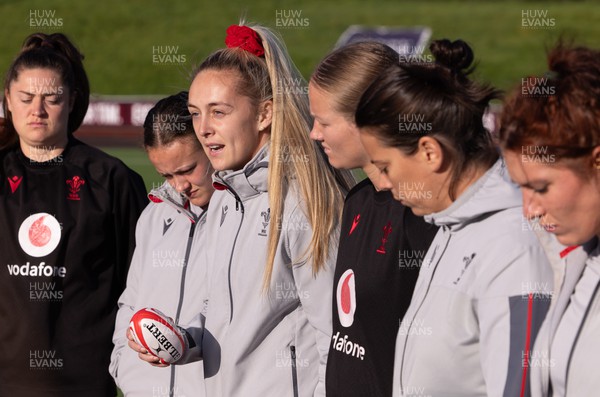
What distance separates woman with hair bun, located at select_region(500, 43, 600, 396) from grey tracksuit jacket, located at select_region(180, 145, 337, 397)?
1218 mm

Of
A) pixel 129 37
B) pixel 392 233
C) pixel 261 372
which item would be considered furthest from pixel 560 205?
pixel 129 37

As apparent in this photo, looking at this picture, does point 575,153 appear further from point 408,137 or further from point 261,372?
point 261,372

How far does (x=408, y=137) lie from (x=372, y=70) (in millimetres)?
683

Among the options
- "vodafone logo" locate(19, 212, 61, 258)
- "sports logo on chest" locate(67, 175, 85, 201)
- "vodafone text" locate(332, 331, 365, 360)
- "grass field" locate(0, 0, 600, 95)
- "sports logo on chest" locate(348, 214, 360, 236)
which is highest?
"grass field" locate(0, 0, 600, 95)

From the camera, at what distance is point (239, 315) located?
150 inches

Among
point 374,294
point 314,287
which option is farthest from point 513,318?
point 314,287

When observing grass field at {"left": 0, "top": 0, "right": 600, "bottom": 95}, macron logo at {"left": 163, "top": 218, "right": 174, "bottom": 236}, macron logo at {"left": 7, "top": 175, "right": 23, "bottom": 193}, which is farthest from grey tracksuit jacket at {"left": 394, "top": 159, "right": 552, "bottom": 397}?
grass field at {"left": 0, "top": 0, "right": 600, "bottom": 95}

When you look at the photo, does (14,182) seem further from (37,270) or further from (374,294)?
(374,294)

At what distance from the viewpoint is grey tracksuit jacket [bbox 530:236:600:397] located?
98.6 inches

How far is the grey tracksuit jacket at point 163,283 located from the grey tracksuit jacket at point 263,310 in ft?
1.14

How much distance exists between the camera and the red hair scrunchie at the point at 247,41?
4090 millimetres

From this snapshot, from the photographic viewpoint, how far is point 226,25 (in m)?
39.1

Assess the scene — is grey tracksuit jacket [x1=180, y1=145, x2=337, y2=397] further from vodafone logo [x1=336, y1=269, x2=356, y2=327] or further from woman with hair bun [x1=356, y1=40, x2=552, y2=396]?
woman with hair bun [x1=356, y1=40, x2=552, y2=396]

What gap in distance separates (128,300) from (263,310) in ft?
3.47
